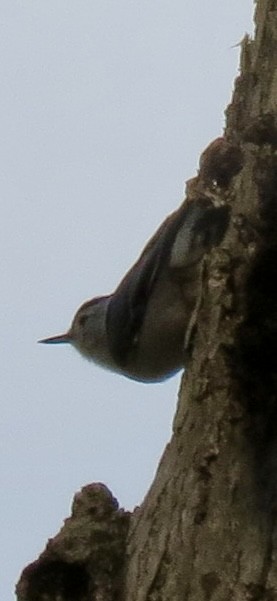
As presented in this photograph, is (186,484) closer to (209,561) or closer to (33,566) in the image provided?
(209,561)

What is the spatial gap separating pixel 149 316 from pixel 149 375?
2.01ft

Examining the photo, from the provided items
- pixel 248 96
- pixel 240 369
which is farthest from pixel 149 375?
pixel 240 369

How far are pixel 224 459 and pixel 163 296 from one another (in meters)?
1.29

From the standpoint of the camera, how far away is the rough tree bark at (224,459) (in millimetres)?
3787

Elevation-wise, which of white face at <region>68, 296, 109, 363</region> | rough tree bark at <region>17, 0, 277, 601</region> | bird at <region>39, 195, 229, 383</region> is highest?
white face at <region>68, 296, 109, 363</region>

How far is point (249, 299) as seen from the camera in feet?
12.6

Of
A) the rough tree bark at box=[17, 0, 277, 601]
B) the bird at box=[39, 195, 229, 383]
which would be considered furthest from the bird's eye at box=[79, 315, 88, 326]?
the rough tree bark at box=[17, 0, 277, 601]

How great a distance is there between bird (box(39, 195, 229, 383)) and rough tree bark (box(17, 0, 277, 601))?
28cm

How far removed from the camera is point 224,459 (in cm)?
385

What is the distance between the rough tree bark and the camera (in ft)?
12.4

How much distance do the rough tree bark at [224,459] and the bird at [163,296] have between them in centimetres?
28

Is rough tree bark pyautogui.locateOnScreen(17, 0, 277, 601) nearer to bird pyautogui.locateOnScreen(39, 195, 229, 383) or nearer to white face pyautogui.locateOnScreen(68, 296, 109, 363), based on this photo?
bird pyautogui.locateOnScreen(39, 195, 229, 383)

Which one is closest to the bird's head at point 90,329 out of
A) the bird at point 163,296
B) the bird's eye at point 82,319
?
the bird's eye at point 82,319

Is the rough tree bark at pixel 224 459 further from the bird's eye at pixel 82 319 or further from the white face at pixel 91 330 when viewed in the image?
the bird's eye at pixel 82 319
